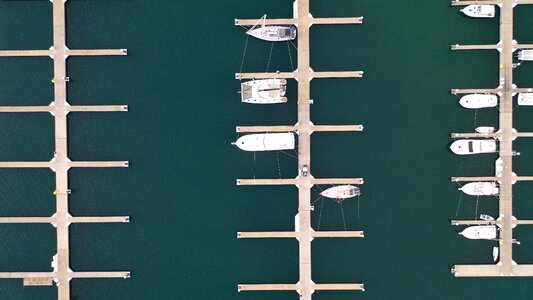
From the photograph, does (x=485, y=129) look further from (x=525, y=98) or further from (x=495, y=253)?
(x=495, y=253)

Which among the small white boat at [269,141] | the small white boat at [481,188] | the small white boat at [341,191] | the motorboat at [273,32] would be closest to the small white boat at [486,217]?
the small white boat at [481,188]

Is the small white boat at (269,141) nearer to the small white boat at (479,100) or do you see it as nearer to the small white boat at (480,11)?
the small white boat at (479,100)

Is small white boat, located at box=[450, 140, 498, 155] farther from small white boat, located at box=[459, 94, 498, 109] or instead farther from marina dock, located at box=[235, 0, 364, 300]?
marina dock, located at box=[235, 0, 364, 300]

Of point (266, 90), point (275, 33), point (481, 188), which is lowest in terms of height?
point (481, 188)

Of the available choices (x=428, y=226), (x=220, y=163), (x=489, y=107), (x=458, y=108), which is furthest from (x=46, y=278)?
(x=489, y=107)

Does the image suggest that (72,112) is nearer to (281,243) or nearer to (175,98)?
(175,98)

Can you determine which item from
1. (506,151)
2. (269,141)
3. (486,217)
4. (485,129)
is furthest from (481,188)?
(269,141)
